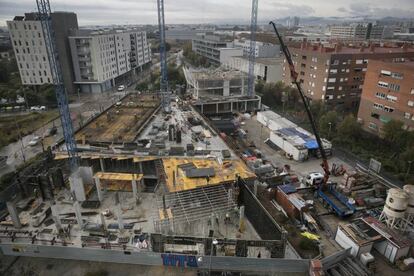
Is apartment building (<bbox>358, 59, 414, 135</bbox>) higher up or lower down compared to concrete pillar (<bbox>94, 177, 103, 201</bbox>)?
higher up

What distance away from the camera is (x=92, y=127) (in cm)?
2766

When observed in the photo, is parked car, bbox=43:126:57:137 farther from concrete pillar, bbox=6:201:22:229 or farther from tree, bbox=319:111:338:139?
tree, bbox=319:111:338:139

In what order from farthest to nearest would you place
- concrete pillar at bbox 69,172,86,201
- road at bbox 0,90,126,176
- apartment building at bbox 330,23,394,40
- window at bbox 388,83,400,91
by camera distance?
1. apartment building at bbox 330,23,394,40
2. window at bbox 388,83,400,91
3. road at bbox 0,90,126,176
4. concrete pillar at bbox 69,172,86,201

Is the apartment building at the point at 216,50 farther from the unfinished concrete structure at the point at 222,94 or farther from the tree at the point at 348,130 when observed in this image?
the tree at the point at 348,130

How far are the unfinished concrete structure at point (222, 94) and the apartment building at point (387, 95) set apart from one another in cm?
1515

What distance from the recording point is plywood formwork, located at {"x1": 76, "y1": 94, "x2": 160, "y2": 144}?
24.7m

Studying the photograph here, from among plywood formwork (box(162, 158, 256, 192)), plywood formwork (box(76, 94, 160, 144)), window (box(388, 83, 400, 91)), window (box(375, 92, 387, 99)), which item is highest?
window (box(388, 83, 400, 91))

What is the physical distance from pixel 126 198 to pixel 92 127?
1123cm

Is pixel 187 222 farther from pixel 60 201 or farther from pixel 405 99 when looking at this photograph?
pixel 405 99

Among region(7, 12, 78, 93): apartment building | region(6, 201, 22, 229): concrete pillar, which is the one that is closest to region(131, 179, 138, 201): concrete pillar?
region(6, 201, 22, 229): concrete pillar

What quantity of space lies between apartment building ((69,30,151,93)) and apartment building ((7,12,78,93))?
1518 mm

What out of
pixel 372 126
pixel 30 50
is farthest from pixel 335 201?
pixel 30 50

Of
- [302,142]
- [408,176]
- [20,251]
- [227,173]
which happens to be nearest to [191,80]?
[302,142]

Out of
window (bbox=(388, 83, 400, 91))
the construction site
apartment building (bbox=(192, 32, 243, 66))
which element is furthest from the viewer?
apartment building (bbox=(192, 32, 243, 66))
